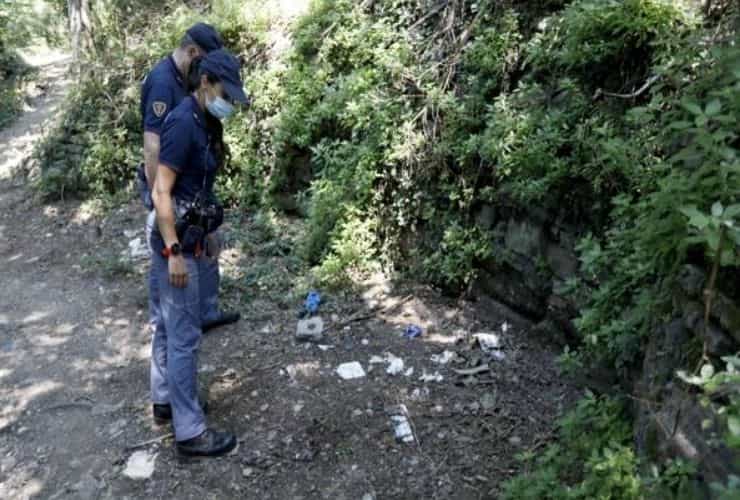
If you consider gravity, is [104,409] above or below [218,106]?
below

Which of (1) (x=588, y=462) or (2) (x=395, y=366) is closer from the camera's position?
(1) (x=588, y=462)

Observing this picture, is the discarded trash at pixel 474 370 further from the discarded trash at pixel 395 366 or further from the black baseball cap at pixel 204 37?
the black baseball cap at pixel 204 37

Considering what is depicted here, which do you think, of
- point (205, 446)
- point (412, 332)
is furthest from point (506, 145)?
point (205, 446)

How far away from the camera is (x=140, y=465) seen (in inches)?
138

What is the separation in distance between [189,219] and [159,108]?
1039mm

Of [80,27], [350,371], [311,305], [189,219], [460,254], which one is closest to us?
[189,219]

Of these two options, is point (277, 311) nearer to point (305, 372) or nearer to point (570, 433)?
point (305, 372)

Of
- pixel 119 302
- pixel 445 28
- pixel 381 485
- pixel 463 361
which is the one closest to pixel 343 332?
pixel 463 361

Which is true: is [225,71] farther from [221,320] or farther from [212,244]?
[221,320]

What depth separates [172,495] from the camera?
130 inches

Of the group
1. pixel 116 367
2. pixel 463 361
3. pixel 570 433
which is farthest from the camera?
pixel 116 367

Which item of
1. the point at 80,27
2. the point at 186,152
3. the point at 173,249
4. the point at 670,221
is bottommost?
the point at 173,249

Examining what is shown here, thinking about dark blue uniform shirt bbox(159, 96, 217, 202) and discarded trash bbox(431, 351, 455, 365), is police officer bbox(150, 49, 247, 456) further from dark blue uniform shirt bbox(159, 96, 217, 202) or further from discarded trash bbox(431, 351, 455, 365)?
discarded trash bbox(431, 351, 455, 365)

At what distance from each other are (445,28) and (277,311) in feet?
8.82
